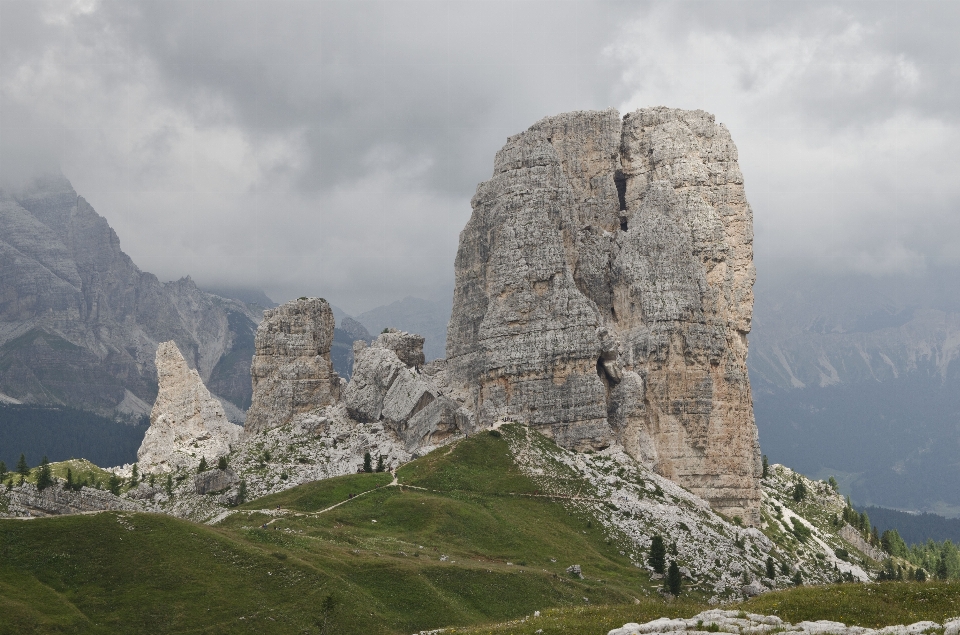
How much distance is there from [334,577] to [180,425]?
337 feet

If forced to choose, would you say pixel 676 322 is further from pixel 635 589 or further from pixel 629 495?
pixel 635 589

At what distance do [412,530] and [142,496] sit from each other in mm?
52632

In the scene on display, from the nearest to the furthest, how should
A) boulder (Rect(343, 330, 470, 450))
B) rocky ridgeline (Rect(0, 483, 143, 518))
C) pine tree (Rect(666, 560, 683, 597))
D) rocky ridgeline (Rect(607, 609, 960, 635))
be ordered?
rocky ridgeline (Rect(607, 609, 960, 635)), rocky ridgeline (Rect(0, 483, 143, 518)), pine tree (Rect(666, 560, 683, 597)), boulder (Rect(343, 330, 470, 450))

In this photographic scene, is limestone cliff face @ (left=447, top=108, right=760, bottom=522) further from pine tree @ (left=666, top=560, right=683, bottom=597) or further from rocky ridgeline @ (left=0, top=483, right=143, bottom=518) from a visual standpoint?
rocky ridgeline @ (left=0, top=483, right=143, bottom=518)

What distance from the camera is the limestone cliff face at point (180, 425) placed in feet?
495

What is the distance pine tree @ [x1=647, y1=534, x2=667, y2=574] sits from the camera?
93.9 m

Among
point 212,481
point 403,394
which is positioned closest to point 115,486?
point 212,481

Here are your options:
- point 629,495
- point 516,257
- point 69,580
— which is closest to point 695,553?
point 629,495

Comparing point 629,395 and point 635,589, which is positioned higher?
point 629,395

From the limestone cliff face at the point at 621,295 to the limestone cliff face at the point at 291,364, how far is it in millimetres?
25128

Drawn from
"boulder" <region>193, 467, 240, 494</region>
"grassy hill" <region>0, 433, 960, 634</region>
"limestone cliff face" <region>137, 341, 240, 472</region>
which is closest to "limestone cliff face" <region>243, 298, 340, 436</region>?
"limestone cliff face" <region>137, 341, 240, 472</region>

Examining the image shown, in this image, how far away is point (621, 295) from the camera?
14375 centimetres

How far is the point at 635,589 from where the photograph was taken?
84625mm

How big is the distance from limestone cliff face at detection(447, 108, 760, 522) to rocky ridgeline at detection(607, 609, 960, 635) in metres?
84.1
